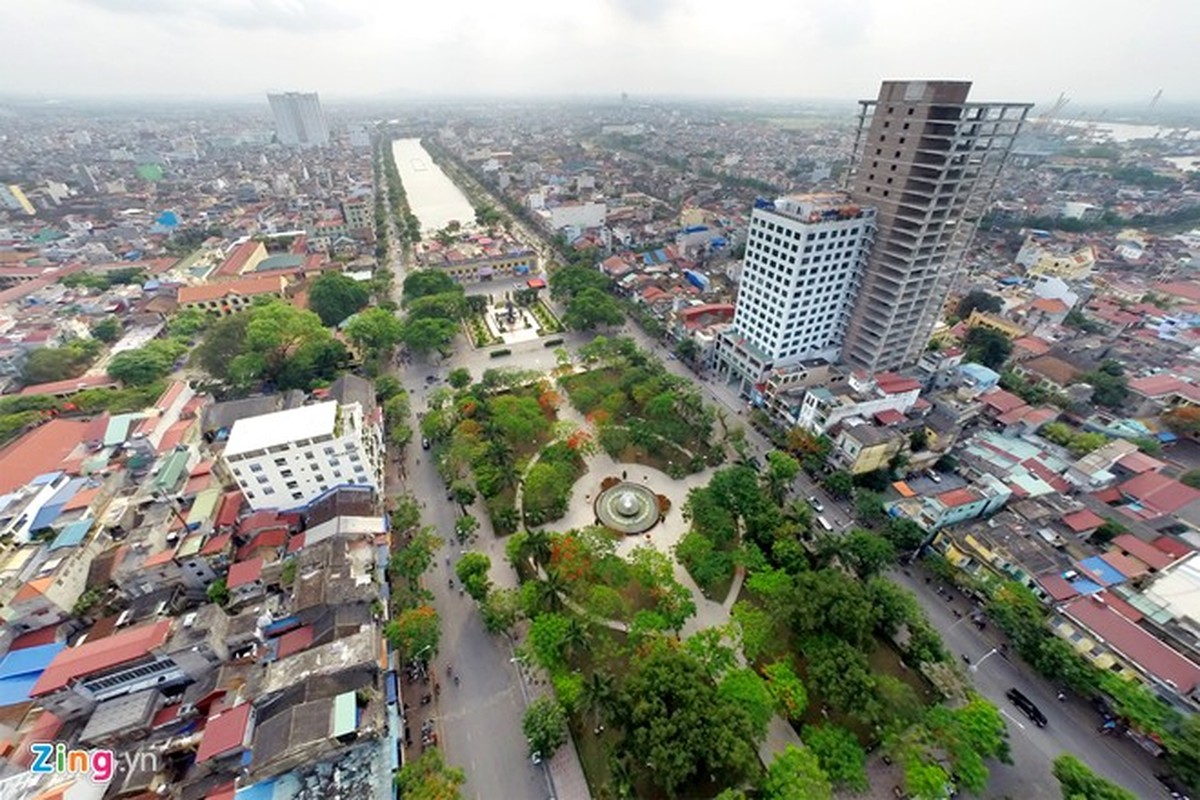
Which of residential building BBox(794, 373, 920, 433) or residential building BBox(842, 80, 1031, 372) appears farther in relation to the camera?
residential building BBox(794, 373, 920, 433)

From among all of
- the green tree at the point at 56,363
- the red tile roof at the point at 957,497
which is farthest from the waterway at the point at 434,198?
the red tile roof at the point at 957,497

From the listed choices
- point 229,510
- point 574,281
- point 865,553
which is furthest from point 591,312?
point 229,510

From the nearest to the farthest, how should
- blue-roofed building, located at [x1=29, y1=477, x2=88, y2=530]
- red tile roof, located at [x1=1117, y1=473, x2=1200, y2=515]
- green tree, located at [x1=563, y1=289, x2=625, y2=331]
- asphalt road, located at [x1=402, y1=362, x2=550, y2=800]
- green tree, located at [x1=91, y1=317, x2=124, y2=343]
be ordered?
asphalt road, located at [x1=402, y1=362, x2=550, y2=800] < blue-roofed building, located at [x1=29, y1=477, x2=88, y2=530] < red tile roof, located at [x1=1117, y1=473, x2=1200, y2=515] < green tree, located at [x1=91, y1=317, x2=124, y2=343] < green tree, located at [x1=563, y1=289, x2=625, y2=331]

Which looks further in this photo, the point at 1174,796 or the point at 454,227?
the point at 454,227

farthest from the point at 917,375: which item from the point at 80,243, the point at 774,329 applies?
the point at 80,243

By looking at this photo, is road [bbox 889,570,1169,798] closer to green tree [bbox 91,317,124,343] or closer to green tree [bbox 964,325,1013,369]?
green tree [bbox 964,325,1013,369]

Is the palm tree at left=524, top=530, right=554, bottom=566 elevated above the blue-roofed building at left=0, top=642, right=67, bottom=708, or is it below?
above

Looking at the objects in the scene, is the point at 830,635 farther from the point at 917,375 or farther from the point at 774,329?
the point at 917,375

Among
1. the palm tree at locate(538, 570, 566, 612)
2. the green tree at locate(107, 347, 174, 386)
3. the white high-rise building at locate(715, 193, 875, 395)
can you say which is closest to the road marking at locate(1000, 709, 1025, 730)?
the palm tree at locate(538, 570, 566, 612)
